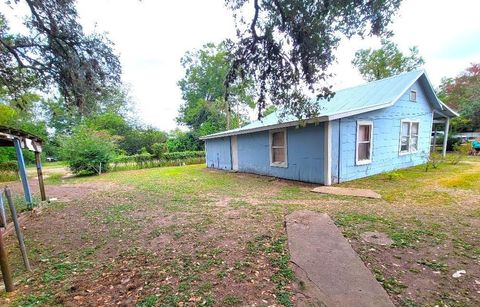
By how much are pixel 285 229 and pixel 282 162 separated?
18.2 feet

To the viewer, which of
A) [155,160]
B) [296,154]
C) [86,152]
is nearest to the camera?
[296,154]

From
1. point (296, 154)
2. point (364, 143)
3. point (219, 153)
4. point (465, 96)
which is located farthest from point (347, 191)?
point (465, 96)

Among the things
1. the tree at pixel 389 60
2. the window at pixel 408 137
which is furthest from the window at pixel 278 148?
the tree at pixel 389 60

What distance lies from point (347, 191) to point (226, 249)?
451 centimetres

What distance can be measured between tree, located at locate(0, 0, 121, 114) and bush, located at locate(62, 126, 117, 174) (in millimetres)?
8247

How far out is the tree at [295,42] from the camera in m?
3.75

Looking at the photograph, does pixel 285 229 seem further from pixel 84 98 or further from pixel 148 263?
pixel 84 98

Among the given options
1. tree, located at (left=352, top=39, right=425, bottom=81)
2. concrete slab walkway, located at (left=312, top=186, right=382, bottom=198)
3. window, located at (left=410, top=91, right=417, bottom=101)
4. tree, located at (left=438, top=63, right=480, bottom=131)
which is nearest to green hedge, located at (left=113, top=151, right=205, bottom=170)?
concrete slab walkway, located at (left=312, top=186, right=382, bottom=198)

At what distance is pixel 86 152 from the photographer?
14.2 m

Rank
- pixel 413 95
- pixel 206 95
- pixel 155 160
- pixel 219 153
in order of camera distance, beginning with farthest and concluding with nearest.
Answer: pixel 206 95
pixel 155 160
pixel 219 153
pixel 413 95

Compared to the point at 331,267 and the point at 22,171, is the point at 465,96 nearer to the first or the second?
the point at 331,267

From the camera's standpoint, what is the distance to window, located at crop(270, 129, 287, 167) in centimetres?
905

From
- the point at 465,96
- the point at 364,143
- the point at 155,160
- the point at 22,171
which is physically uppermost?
the point at 465,96

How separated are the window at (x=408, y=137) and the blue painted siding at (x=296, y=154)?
4.67 metres
